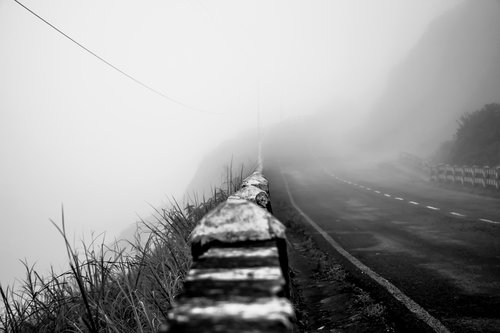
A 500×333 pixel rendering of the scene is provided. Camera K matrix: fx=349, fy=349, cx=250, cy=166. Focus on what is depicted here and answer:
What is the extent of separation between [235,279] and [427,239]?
7.89m

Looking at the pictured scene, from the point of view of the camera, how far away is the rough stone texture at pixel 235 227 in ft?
4.69

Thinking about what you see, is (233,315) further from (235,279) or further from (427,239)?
(427,239)

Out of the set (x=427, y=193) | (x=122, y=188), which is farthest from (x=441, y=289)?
(x=122, y=188)

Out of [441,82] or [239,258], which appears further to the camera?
[441,82]

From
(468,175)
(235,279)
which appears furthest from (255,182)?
(468,175)

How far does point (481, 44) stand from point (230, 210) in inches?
1904

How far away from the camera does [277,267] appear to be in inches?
45.3

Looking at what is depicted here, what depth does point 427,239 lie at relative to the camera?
777cm

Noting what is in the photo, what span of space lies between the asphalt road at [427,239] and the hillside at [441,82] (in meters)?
22.6

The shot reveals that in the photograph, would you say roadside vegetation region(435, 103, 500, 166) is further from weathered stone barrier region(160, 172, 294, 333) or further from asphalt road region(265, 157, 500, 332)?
weathered stone barrier region(160, 172, 294, 333)

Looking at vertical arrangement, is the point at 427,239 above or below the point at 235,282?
below

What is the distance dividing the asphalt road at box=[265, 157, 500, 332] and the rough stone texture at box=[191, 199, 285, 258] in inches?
133

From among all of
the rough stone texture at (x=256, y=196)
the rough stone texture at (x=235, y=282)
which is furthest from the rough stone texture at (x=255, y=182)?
the rough stone texture at (x=235, y=282)

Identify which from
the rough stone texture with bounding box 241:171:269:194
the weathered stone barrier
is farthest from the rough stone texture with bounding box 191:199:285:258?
the rough stone texture with bounding box 241:171:269:194
